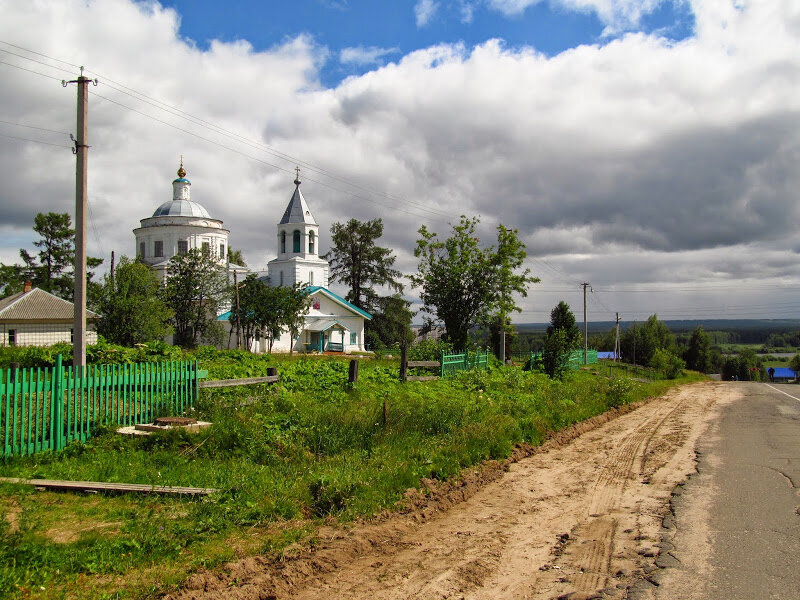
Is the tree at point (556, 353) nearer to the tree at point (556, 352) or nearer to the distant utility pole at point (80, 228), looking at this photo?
the tree at point (556, 352)

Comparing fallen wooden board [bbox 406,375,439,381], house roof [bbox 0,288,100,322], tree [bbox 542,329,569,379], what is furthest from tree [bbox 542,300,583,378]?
house roof [bbox 0,288,100,322]

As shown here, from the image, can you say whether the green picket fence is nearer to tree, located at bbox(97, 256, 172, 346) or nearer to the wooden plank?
the wooden plank

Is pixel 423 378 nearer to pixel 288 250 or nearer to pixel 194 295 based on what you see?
pixel 194 295

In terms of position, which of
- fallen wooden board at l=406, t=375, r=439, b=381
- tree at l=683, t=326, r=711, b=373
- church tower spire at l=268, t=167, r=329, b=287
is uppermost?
church tower spire at l=268, t=167, r=329, b=287

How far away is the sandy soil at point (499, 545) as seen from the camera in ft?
16.7

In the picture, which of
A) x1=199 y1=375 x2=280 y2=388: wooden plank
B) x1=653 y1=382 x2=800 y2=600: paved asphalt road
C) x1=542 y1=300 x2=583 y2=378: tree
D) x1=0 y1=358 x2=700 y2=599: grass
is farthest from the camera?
x1=542 y1=300 x2=583 y2=378: tree

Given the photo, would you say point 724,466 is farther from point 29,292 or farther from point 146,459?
point 29,292

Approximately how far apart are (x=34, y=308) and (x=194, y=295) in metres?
10.1

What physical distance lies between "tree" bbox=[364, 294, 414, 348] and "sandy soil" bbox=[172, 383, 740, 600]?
54.0m

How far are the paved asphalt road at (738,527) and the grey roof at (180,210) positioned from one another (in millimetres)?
51694

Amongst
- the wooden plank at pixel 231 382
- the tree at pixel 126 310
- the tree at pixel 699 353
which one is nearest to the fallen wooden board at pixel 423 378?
the wooden plank at pixel 231 382

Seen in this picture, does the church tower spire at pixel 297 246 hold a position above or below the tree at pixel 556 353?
above

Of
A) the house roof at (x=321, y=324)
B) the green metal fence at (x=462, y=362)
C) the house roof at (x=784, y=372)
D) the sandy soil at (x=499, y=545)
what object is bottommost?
the house roof at (x=784, y=372)

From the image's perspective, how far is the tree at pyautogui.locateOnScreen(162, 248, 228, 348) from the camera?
44781 millimetres
